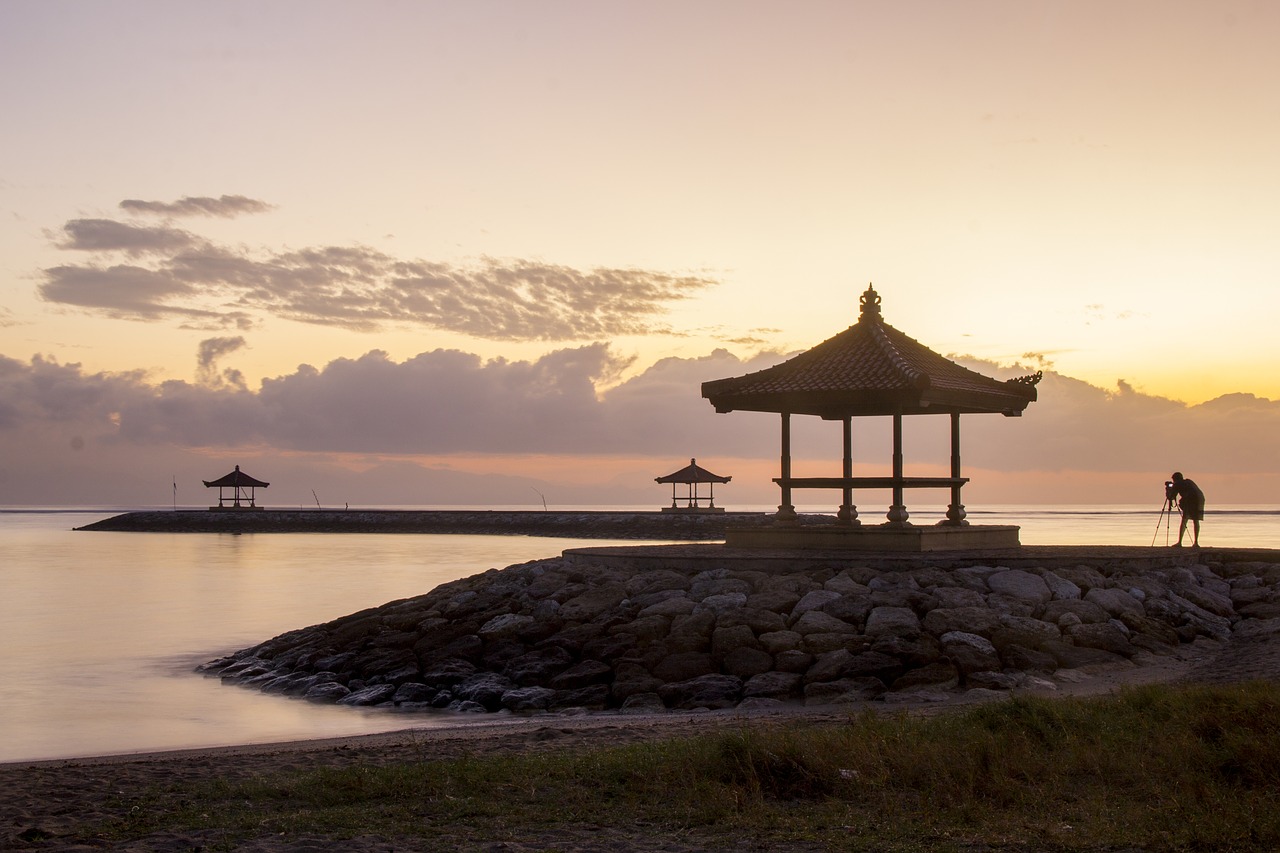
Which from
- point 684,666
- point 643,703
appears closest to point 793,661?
point 684,666

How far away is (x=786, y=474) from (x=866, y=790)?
1299 cm

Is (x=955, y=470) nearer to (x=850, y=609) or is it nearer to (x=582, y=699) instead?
(x=850, y=609)

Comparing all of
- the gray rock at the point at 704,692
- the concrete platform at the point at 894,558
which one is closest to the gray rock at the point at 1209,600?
the concrete platform at the point at 894,558

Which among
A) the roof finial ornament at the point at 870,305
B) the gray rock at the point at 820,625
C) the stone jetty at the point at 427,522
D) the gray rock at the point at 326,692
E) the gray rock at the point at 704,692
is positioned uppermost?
the roof finial ornament at the point at 870,305

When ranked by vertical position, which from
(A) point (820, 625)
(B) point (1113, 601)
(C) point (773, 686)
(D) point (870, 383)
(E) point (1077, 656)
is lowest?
(C) point (773, 686)

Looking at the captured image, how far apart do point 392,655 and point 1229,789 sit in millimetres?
13174

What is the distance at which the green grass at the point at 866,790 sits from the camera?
7773 mm

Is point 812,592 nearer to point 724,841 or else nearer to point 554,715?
point 554,715

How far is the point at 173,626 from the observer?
31.2 m

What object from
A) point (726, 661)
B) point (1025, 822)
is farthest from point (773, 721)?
point (1025, 822)

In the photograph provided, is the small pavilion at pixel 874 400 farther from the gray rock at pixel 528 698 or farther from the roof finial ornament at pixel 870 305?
the gray rock at pixel 528 698

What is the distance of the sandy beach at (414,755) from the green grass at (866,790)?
31 centimetres

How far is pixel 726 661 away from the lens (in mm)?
15703

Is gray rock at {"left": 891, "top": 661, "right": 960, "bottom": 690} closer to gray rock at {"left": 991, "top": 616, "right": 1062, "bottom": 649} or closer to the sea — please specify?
gray rock at {"left": 991, "top": 616, "right": 1062, "bottom": 649}
